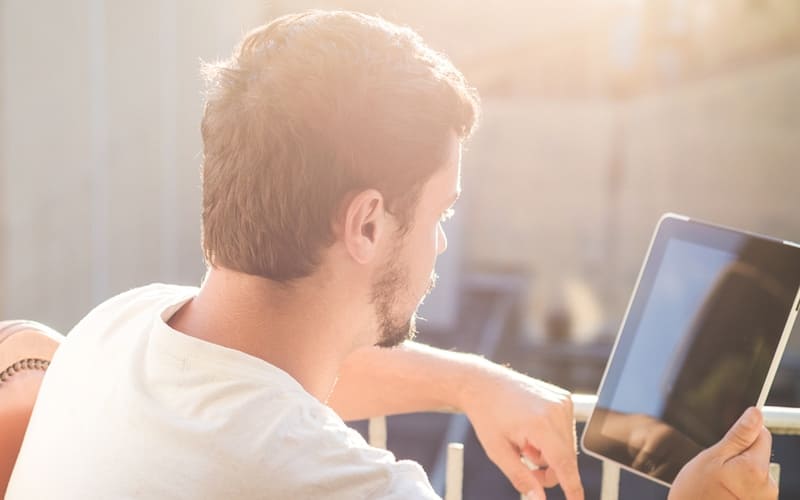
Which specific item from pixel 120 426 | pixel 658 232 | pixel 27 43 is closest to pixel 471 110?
pixel 658 232

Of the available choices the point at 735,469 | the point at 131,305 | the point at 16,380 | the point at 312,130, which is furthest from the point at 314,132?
the point at 735,469

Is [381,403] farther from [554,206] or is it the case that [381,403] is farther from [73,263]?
[554,206]

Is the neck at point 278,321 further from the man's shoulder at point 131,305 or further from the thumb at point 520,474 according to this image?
the thumb at point 520,474

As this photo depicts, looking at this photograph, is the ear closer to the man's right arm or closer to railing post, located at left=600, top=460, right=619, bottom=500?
→ the man's right arm

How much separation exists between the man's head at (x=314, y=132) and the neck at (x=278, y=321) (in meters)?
0.02

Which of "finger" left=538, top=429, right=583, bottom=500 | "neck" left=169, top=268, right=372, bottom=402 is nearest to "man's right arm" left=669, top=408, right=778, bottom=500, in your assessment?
"finger" left=538, top=429, right=583, bottom=500

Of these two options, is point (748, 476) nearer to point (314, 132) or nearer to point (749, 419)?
point (749, 419)

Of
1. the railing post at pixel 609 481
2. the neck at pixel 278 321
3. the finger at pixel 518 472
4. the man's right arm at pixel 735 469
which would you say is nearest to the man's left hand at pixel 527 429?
the finger at pixel 518 472

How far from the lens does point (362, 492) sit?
3.57 ft

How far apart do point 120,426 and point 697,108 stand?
72.3 ft

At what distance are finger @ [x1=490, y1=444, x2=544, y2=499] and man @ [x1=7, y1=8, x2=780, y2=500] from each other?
318 mm

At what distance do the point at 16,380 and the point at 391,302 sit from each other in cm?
51

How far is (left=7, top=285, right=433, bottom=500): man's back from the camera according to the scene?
1.08 meters

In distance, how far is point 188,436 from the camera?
1113 millimetres
